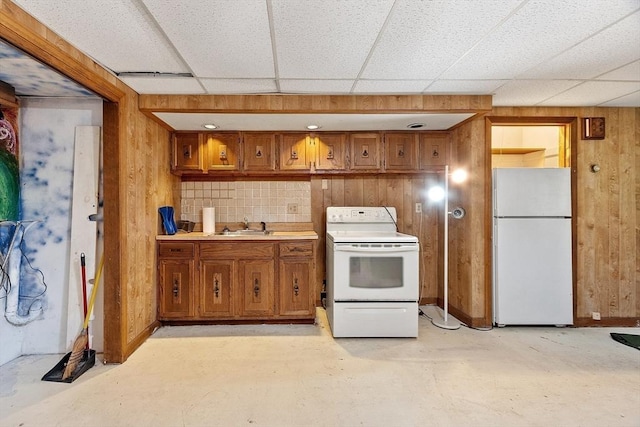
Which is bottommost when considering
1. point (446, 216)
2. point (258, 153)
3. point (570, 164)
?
point (446, 216)

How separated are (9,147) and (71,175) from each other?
1.44 feet

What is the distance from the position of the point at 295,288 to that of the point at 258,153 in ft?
4.92

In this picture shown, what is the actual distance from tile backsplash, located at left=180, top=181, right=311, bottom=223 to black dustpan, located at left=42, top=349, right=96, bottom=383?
166 centimetres

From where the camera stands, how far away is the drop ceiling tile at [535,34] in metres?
1.56

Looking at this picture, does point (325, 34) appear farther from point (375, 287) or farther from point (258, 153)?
point (375, 287)

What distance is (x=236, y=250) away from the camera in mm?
3086

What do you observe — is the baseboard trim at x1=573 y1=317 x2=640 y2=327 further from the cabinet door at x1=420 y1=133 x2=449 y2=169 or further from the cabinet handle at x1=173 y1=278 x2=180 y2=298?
the cabinet handle at x1=173 y1=278 x2=180 y2=298

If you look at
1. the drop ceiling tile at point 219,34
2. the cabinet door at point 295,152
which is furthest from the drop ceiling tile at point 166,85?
the cabinet door at point 295,152

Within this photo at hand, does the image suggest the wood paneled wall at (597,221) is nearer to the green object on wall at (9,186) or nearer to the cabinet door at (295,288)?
the cabinet door at (295,288)

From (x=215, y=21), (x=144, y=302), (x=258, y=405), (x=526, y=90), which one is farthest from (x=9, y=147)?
(x=526, y=90)

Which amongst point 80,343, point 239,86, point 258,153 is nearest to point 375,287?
point 258,153

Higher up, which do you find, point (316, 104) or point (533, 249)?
point (316, 104)

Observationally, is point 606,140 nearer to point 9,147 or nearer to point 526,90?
point 526,90

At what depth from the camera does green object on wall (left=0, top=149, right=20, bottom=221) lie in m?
2.28
